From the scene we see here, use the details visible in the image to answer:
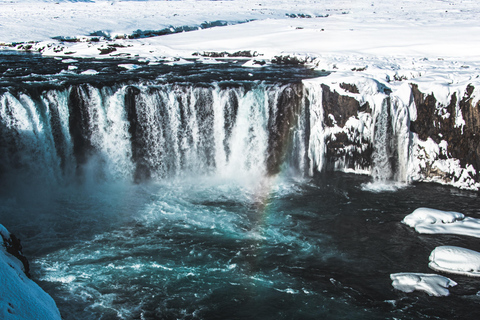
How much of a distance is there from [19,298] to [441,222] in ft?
32.7

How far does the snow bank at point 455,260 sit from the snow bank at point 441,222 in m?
1.33

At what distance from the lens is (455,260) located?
10.1 meters

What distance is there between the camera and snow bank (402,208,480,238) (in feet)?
38.6

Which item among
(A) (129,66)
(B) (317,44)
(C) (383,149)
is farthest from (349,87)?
(A) (129,66)

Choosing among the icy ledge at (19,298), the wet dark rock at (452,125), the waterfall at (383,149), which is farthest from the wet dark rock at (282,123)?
the icy ledge at (19,298)

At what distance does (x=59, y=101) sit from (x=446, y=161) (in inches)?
476

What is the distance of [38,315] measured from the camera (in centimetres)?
629

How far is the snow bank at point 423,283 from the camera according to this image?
9.21 m

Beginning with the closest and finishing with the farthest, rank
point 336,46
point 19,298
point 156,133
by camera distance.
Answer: point 19,298 → point 156,133 → point 336,46

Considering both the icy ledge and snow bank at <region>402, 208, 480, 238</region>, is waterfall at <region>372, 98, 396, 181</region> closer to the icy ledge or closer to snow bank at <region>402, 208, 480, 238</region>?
snow bank at <region>402, 208, 480, 238</region>

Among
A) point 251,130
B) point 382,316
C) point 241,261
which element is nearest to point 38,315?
point 241,261

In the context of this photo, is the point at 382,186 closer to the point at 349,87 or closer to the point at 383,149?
the point at 383,149

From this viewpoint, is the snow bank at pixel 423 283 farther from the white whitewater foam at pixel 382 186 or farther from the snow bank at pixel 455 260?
the white whitewater foam at pixel 382 186

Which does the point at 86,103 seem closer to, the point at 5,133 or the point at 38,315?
the point at 5,133
